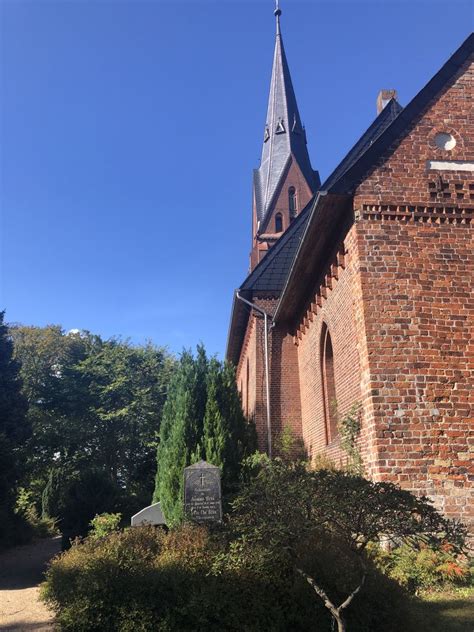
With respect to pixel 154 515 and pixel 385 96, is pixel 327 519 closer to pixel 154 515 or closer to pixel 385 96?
pixel 154 515

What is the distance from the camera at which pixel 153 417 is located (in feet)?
93.0

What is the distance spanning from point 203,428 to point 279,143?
85.5ft

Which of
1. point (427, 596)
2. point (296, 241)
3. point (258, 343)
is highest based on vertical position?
point (296, 241)

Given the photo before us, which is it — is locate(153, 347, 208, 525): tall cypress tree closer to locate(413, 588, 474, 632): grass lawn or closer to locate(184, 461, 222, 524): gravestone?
locate(184, 461, 222, 524): gravestone

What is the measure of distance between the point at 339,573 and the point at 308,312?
9147 millimetres

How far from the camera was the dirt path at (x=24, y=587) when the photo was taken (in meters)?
7.76

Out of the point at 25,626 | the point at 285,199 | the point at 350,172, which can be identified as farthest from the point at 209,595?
the point at 285,199

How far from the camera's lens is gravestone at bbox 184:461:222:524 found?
8.63m

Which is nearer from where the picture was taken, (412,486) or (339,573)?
(339,573)

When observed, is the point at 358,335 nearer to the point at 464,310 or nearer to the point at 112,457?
the point at 464,310

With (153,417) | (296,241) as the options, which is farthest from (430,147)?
(153,417)

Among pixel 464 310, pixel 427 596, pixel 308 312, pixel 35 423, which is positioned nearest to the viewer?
pixel 427 596

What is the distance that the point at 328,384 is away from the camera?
13.4 metres

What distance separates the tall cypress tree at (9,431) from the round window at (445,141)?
50.9 feet
